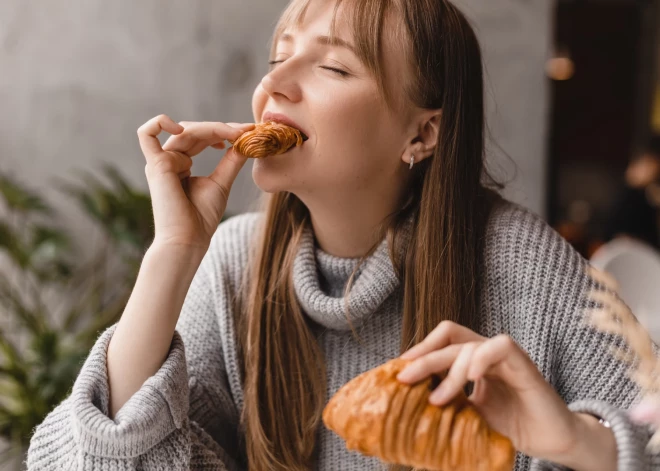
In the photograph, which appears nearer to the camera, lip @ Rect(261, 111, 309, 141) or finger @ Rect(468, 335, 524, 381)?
finger @ Rect(468, 335, 524, 381)

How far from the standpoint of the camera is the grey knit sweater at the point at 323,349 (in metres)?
1.03

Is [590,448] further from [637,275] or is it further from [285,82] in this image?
[637,275]

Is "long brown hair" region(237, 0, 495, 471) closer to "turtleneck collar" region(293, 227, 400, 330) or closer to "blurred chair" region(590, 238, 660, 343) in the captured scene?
"turtleneck collar" region(293, 227, 400, 330)

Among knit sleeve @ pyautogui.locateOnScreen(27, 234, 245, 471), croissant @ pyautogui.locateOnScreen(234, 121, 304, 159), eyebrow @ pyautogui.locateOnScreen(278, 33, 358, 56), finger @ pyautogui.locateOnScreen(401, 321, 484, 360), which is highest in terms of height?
eyebrow @ pyautogui.locateOnScreen(278, 33, 358, 56)

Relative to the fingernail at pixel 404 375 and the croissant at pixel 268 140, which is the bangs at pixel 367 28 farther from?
the fingernail at pixel 404 375

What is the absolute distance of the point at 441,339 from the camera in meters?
0.83

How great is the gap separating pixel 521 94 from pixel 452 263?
173 cm

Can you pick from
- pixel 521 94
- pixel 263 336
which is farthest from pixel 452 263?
pixel 521 94

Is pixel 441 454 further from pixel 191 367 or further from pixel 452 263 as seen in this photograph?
pixel 191 367

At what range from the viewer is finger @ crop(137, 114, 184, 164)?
3.84 feet

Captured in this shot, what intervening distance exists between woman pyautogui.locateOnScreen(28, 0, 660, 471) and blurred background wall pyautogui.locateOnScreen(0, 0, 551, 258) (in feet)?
4.07

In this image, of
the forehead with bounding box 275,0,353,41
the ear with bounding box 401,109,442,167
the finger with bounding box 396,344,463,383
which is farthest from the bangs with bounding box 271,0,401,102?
the finger with bounding box 396,344,463,383

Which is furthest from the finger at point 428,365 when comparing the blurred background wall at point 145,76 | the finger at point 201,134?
the blurred background wall at point 145,76

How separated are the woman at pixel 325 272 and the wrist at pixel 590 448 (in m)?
0.10
